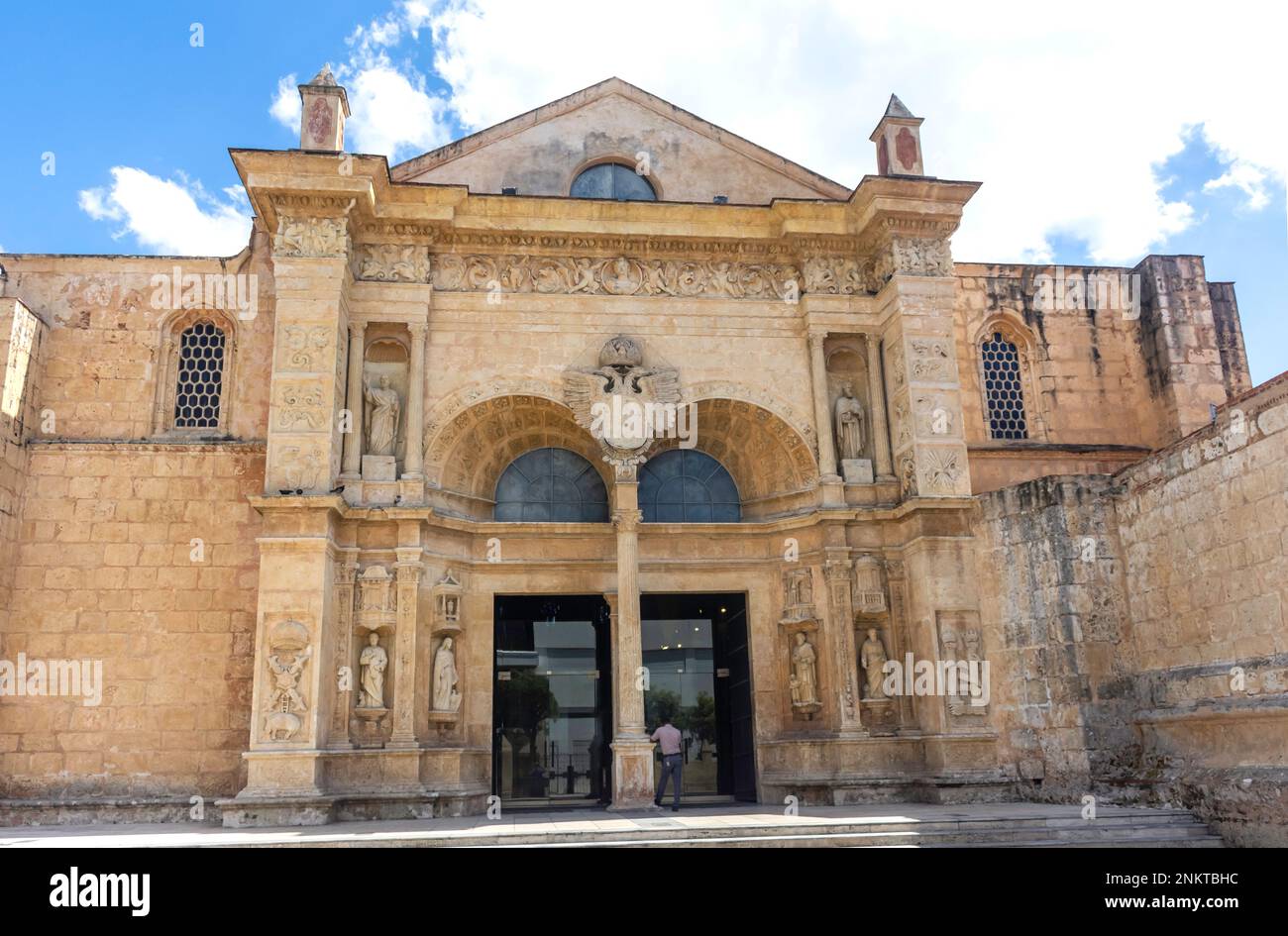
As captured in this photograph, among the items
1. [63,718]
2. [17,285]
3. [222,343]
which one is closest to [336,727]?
[63,718]

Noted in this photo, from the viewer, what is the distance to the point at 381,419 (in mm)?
17094

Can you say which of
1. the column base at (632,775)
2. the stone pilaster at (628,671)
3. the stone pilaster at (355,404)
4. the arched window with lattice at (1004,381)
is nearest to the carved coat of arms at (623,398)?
the stone pilaster at (628,671)

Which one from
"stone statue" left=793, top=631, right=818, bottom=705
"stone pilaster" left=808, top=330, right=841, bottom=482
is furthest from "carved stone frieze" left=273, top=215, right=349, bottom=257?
"stone statue" left=793, top=631, right=818, bottom=705

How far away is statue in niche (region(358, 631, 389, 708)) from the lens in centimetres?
1575

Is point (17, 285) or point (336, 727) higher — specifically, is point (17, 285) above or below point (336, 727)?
above

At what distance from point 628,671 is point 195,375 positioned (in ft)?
31.7

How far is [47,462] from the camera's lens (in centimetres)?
1730

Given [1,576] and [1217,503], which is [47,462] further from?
[1217,503]

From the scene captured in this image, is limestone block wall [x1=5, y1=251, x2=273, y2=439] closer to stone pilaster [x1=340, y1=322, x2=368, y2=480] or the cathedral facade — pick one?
the cathedral facade

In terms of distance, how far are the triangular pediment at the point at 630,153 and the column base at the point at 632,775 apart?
1019 cm

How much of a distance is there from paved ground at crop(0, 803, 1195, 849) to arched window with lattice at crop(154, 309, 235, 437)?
22.6 ft

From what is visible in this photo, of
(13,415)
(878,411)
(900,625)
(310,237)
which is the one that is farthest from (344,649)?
(878,411)

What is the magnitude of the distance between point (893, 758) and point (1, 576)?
48.9 feet
